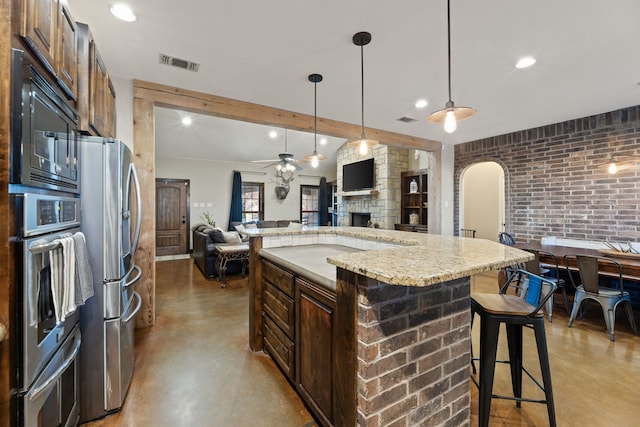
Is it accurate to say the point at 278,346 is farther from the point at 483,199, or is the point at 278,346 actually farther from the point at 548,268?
the point at 483,199

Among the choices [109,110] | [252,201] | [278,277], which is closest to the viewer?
[278,277]

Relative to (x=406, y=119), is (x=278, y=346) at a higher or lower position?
lower

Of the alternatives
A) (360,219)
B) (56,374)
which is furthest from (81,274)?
(360,219)

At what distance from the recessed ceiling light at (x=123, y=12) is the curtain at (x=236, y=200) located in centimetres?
589

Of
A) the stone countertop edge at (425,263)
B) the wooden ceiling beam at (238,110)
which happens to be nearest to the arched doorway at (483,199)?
the wooden ceiling beam at (238,110)

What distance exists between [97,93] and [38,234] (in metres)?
1.36

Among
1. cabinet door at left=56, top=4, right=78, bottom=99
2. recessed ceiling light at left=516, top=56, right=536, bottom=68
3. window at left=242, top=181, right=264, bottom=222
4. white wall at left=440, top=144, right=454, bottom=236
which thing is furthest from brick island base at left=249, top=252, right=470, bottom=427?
window at left=242, top=181, right=264, bottom=222

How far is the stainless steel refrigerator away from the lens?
61.1 inches

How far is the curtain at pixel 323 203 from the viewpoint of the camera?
9422 mm

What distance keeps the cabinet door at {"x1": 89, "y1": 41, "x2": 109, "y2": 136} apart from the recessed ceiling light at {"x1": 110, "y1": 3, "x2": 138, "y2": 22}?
0.29 metres

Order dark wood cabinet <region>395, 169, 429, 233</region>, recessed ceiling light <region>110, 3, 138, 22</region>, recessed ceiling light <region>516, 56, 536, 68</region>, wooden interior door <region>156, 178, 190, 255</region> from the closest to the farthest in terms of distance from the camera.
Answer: recessed ceiling light <region>110, 3, 138, 22</region>, recessed ceiling light <region>516, 56, 536, 68</region>, dark wood cabinet <region>395, 169, 429, 233</region>, wooden interior door <region>156, 178, 190, 255</region>

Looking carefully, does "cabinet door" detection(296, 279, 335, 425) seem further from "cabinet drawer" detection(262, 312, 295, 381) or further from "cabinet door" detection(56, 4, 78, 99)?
"cabinet door" detection(56, 4, 78, 99)

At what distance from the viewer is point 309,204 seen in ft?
30.8

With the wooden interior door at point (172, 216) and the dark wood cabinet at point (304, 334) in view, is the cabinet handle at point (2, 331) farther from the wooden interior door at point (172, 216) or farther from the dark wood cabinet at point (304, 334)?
the wooden interior door at point (172, 216)
